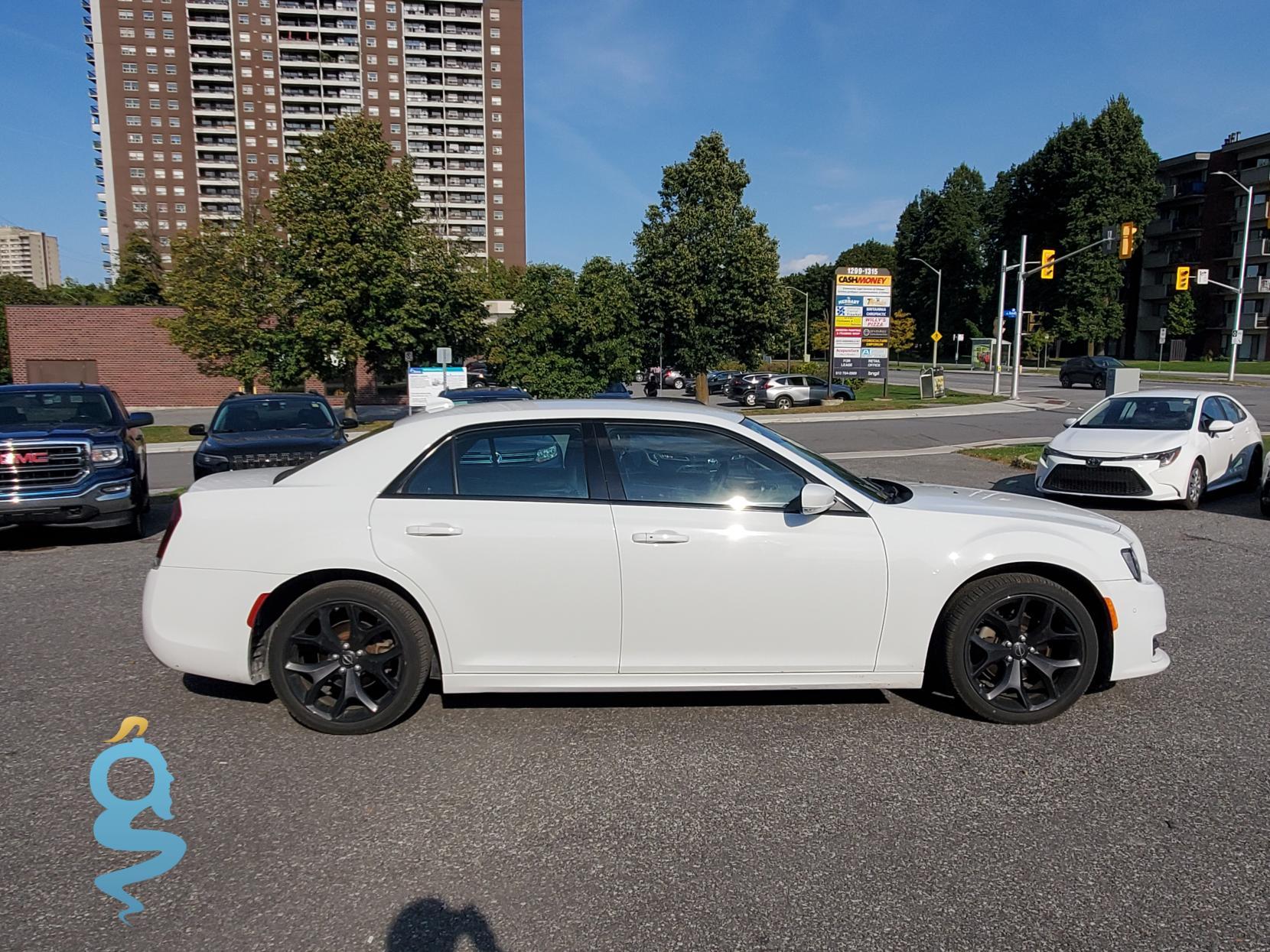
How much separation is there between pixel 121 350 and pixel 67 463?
40.9 meters

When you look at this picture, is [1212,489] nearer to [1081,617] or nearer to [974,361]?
[1081,617]

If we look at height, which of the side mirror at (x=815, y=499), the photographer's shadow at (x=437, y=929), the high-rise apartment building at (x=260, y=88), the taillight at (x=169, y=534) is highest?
the high-rise apartment building at (x=260, y=88)

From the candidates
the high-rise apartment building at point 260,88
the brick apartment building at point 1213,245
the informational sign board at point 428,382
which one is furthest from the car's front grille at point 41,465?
the high-rise apartment building at point 260,88

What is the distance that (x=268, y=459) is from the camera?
10.0m

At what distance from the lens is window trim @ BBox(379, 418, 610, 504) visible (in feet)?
13.3

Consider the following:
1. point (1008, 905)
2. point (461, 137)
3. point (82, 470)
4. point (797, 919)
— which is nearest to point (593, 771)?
point (797, 919)

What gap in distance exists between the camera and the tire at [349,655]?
395 centimetres

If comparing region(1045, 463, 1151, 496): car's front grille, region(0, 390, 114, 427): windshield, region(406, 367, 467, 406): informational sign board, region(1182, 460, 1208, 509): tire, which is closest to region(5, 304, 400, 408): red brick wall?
region(406, 367, 467, 406): informational sign board

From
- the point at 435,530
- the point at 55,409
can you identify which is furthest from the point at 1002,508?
the point at 55,409

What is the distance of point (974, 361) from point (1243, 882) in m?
76.5

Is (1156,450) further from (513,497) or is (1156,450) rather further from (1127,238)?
(1127,238)

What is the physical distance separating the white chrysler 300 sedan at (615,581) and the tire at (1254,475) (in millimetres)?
9584

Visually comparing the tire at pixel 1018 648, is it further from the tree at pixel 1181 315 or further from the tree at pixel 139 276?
the tree at pixel 139 276

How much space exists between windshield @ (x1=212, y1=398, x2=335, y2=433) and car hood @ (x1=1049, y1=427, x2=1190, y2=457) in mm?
9685
